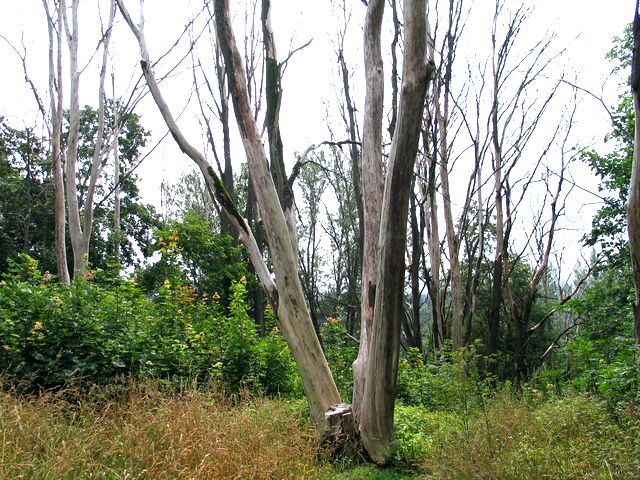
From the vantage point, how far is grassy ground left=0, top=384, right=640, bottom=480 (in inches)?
134

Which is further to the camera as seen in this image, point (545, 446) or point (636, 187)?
point (636, 187)

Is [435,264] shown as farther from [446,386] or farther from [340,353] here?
[446,386]

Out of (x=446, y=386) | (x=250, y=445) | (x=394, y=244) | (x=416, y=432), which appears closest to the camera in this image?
(x=250, y=445)

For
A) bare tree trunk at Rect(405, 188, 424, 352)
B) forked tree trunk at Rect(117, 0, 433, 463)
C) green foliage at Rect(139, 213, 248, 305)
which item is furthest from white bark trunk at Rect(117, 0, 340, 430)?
green foliage at Rect(139, 213, 248, 305)

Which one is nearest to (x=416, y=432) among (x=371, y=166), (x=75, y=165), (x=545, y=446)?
(x=545, y=446)

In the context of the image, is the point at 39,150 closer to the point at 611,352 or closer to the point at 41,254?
the point at 41,254

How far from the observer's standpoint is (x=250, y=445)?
424 cm

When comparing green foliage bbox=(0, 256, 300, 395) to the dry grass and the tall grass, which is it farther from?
the tall grass

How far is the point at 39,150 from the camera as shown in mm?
21953

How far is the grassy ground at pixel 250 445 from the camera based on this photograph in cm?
340

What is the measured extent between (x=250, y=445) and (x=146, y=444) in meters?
0.83

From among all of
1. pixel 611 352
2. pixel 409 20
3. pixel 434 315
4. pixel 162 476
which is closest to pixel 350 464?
pixel 162 476

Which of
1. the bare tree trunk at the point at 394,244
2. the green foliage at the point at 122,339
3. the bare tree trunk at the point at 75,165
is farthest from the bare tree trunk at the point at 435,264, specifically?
the bare tree trunk at the point at 75,165

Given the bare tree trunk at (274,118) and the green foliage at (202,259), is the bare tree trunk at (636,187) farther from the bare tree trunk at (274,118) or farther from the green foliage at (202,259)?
the green foliage at (202,259)
